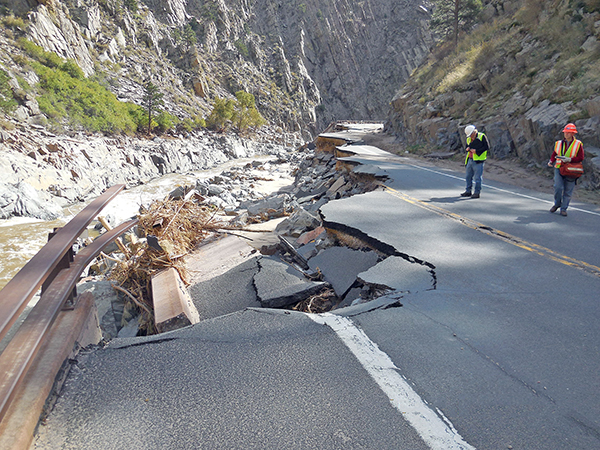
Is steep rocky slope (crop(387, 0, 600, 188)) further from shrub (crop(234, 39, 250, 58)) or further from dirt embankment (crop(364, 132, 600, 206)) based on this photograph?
shrub (crop(234, 39, 250, 58))

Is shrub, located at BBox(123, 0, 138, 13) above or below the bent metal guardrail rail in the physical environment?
above

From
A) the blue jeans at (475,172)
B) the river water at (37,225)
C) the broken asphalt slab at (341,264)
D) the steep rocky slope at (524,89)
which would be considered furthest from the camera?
the steep rocky slope at (524,89)

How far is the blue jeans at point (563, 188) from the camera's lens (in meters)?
6.88

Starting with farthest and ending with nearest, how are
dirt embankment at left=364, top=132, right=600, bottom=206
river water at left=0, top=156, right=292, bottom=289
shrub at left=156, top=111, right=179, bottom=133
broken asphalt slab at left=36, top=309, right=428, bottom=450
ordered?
shrub at left=156, top=111, right=179, bottom=133
river water at left=0, top=156, right=292, bottom=289
dirt embankment at left=364, top=132, right=600, bottom=206
broken asphalt slab at left=36, top=309, right=428, bottom=450

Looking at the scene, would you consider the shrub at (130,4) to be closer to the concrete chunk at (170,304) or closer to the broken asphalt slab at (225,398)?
the concrete chunk at (170,304)

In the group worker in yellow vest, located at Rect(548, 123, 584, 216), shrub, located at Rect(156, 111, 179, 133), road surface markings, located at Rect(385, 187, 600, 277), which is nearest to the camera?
road surface markings, located at Rect(385, 187, 600, 277)

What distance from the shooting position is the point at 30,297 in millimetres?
1884

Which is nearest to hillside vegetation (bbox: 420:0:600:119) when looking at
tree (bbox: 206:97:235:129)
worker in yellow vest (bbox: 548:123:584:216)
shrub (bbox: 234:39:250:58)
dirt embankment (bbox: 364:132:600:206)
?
dirt embankment (bbox: 364:132:600:206)

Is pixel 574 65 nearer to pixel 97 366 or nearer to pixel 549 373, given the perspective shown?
pixel 549 373

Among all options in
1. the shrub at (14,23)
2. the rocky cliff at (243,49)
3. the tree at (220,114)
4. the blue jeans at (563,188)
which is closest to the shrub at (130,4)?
the rocky cliff at (243,49)

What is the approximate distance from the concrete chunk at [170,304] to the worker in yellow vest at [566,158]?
6832mm

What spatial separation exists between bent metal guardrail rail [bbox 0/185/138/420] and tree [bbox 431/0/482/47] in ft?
104

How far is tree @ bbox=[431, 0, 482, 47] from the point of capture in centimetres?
2984

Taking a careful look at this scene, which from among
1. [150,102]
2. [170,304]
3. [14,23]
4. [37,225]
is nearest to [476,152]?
[170,304]
